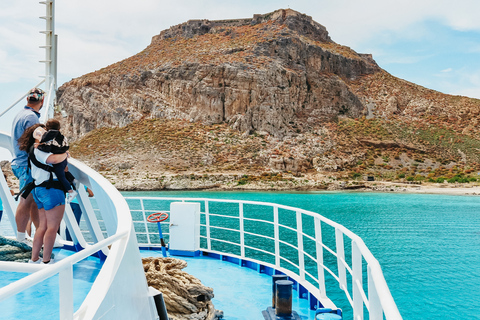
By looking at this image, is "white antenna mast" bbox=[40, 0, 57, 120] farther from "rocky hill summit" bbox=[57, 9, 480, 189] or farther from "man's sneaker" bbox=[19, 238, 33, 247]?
"rocky hill summit" bbox=[57, 9, 480, 189]

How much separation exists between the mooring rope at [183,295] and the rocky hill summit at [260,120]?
43.3 m

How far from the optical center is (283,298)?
3.53 meters

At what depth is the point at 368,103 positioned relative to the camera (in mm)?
72000

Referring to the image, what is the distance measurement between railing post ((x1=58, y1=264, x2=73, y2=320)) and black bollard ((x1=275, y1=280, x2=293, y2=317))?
2400 mm

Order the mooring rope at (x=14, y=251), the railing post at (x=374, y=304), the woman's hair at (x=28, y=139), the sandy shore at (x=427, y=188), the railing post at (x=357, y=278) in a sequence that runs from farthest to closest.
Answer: the sandy shore at (x=427, y=188), the mooring rope at (x=14, y=251), the woman's hair at (x=28, y=139), the railing post at (x=357, y=278), the railing post at (x=374, y=304)

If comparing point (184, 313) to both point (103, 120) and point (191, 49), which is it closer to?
point (103, 120)

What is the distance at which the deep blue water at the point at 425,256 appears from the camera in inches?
347

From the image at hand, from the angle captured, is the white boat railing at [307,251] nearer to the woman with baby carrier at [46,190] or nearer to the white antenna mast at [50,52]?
the woman with baby carrier at [46,190]

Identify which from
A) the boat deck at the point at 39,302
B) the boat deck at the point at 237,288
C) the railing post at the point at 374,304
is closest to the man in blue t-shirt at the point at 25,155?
the boat deck at the point at 39,302

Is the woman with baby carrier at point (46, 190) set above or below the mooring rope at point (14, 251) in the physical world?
above

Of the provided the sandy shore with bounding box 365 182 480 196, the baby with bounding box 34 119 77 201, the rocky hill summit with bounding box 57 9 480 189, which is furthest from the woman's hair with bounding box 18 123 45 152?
the sandy shore with bounding box 365 182 480 196

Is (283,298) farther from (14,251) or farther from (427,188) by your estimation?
(427,188)

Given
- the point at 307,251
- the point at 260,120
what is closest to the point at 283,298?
the point at 307,251

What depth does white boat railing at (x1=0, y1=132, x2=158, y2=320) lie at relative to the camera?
1162 millimetres
